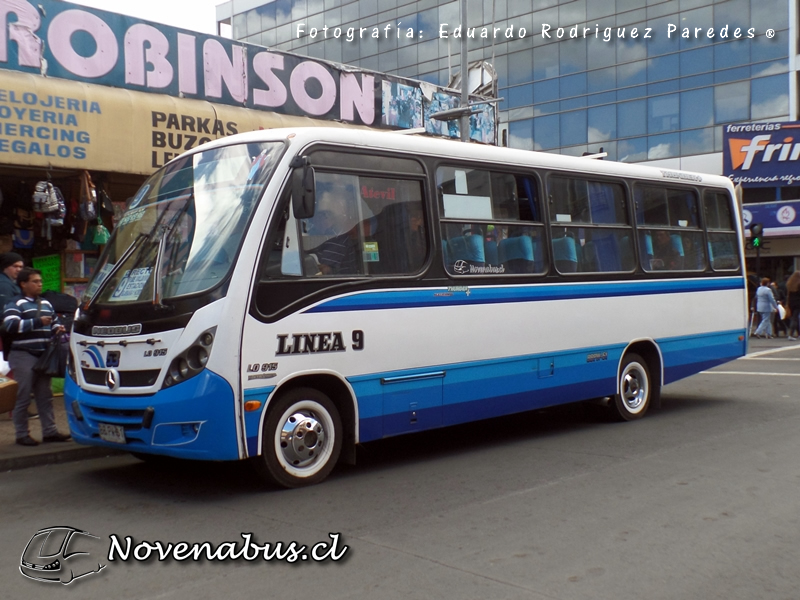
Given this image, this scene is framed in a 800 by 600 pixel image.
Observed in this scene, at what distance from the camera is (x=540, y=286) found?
9266mm

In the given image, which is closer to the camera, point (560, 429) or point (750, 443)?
point (750, 443)

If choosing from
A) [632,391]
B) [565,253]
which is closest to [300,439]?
[565,253]

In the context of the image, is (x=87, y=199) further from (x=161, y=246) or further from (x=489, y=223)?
(x=489, y=223)

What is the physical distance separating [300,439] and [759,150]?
1246 inches

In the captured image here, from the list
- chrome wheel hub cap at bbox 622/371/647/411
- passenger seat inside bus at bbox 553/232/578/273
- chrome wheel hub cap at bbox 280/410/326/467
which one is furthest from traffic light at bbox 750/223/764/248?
chrome wheel hub cap at bbox 280/410/326/467

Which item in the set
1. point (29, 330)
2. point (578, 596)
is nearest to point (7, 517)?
point (29, 330)

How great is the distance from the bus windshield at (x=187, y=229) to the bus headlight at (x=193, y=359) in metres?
0.39

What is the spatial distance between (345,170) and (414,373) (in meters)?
1.91

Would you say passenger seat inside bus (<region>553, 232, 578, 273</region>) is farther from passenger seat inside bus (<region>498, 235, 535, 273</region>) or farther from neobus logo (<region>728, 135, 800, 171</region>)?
neobus logo (<region>728, 135, 800, 171</region>)

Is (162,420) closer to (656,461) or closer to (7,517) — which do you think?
(7,517)

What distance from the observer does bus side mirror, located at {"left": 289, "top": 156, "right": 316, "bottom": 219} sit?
6.90m

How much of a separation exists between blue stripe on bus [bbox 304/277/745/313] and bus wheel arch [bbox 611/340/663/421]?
0.73 metres

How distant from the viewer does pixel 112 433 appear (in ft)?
22.9

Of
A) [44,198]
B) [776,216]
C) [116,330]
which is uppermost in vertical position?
[776,216]
